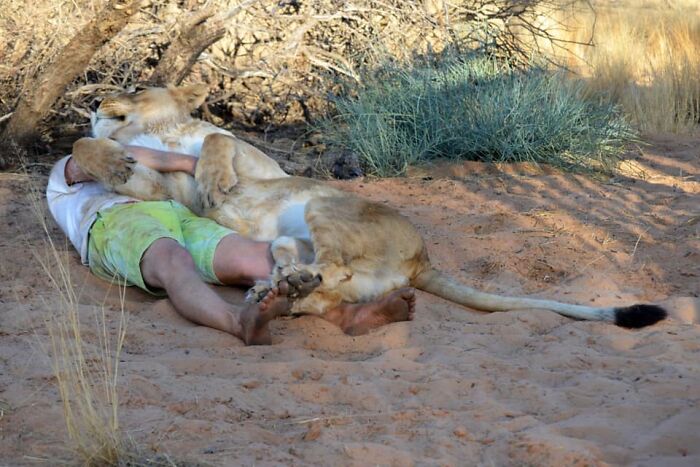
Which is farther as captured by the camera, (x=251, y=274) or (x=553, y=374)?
(x=251, y=274)

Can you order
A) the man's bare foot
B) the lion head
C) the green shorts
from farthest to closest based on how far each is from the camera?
the lion head, the green shorts, the man's bare foot

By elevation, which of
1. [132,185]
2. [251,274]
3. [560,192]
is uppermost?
[132,185]

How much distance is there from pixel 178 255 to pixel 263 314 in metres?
0.64

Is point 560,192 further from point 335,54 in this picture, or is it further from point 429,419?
point 429,419

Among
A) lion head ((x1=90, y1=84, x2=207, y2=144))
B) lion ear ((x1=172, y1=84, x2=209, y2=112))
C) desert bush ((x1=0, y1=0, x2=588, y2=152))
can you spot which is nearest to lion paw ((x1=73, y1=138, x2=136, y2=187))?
lion head ((x1=90, y1=84, x2=207, y2=144))

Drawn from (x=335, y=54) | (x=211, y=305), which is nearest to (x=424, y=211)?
(x=211, y=305)

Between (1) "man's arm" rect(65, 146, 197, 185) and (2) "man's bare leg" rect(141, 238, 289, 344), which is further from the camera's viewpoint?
(1) "man's arm" rect(65, 146, 197, 185)

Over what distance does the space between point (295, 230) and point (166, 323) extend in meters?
0.74

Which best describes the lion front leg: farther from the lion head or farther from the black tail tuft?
the black tail tuft

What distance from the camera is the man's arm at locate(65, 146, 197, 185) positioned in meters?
4.65

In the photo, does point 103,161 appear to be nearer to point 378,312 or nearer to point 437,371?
point 378,312

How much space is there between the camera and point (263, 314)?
3742 millimetres

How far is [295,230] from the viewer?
4449 millimetres

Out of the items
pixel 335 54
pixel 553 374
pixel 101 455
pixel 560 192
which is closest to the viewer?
pixel 101 455
